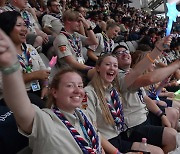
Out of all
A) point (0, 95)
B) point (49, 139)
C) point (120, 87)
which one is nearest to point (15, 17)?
point (0, 95)

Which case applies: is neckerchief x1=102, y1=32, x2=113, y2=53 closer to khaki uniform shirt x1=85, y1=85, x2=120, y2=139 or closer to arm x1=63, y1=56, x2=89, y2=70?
arm x1=63, y1=56, x2=89, y2=70

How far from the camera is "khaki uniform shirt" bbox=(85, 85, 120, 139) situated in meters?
2.14

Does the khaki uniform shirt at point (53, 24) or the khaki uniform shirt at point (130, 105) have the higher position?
the khaki uniform shirt at point (53, 24)

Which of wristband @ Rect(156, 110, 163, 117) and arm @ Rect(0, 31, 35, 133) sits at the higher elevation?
arm @ Rect(0, 31, 35, 133)

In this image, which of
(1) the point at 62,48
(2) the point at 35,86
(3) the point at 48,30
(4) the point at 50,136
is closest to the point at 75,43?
(1) the point at 62,48

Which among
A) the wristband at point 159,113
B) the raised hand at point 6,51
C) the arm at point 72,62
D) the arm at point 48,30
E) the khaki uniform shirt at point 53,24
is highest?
the raised hand at point 6,51

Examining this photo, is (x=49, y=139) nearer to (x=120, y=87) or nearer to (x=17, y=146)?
(x=17, y=146)

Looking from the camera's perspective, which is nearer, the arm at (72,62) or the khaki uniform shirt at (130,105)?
the khaki uniform shirt at (130,105)

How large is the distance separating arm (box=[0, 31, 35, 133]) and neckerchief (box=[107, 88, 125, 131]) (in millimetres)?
1029

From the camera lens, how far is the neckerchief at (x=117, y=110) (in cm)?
222

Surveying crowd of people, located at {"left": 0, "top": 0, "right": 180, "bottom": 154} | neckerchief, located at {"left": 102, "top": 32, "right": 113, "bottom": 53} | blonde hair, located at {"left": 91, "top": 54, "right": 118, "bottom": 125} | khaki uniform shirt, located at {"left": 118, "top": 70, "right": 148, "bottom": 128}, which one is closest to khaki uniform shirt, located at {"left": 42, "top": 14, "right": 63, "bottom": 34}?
crowd of people, located at {"left": 0, "top": 0, "right": 180, "bottom": 154}

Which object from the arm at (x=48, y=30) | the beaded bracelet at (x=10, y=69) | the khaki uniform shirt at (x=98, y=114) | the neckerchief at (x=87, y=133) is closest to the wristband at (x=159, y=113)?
the khaki uniform shirt at (x=98, y=114)

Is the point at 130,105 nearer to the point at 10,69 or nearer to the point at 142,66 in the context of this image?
the point at 142,66

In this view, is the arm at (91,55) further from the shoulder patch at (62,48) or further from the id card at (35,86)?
the id card at (35,86)
